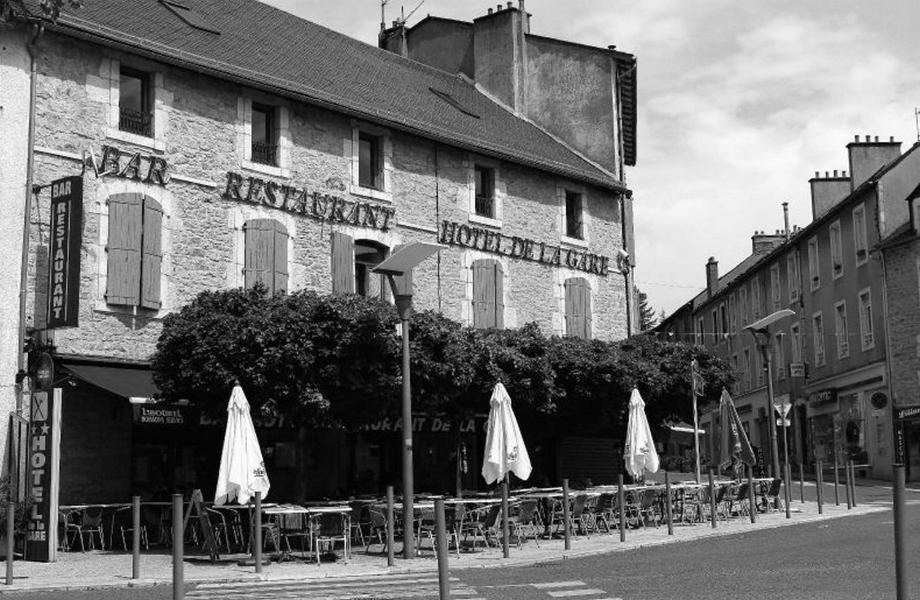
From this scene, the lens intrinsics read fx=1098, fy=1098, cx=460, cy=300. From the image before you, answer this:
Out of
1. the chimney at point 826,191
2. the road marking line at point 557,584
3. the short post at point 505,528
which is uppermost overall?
the chimney at point 826,191

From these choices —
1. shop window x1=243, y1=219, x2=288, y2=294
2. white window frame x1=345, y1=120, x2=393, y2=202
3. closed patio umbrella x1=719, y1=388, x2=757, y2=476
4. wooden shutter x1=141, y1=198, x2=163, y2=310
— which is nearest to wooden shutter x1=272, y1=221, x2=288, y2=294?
shop window x1=243, y1=219, x2=288, y2=294

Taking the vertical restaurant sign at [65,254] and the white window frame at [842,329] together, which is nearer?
the vertical restaurant sign at [65,254]

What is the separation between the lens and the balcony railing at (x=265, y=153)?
21234 millimetres

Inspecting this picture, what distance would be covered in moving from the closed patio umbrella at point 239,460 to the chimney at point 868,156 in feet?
100.0

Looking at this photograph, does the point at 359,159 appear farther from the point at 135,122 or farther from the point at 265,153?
the point at 135,122

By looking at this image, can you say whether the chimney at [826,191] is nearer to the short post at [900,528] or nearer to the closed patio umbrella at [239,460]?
the closed patio umbrella at [239,460]

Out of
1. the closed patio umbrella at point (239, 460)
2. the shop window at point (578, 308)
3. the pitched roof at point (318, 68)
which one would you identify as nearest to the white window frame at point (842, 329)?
the pitched roof at point (318, 68)

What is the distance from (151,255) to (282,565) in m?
6.74

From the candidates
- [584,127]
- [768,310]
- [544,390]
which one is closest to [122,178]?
[544,390]

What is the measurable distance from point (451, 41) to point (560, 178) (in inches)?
310

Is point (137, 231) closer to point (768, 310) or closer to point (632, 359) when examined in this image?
point (632, 359)

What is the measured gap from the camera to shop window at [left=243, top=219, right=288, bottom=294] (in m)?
20.5

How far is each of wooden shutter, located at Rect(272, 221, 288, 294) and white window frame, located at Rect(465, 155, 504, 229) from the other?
5.40m

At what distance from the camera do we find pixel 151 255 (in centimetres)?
1894
